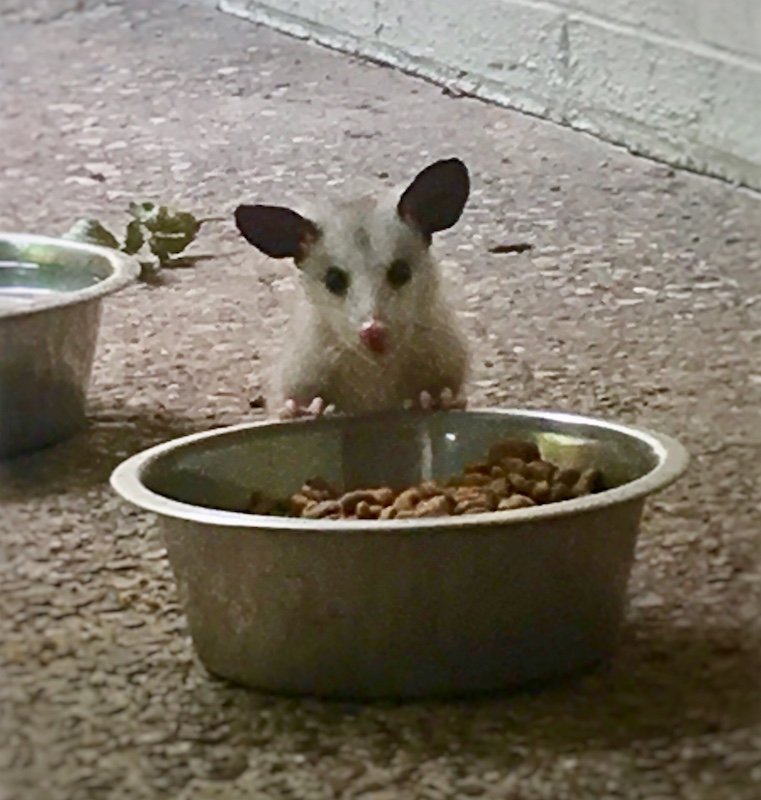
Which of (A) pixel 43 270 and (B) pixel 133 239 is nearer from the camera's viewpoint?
(A) pixel 43 270

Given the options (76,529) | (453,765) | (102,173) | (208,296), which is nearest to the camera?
(453,765)

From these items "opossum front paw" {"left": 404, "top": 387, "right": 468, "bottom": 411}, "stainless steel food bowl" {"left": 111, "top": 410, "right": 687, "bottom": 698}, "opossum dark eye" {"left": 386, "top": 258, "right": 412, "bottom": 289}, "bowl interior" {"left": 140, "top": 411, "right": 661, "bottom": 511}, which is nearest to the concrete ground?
"stainless steel food bowl" {"left": 111, "top": 410, "right": 687, "bottom": 698}

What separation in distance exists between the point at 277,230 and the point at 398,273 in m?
0.14

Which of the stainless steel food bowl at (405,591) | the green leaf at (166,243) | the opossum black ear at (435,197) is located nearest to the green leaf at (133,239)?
the green leaf at (166,243)

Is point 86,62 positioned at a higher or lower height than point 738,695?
higher

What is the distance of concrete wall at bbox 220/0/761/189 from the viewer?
3664mm

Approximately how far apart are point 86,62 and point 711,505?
3.37 m

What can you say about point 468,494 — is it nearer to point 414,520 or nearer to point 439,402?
point 414,520

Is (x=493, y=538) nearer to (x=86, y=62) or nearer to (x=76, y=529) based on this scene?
(x=76, y=529)

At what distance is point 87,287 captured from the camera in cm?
248

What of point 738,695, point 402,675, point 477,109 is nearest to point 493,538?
point 402,675

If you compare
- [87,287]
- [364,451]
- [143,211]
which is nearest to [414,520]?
[364,451]

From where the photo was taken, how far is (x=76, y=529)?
2117mm

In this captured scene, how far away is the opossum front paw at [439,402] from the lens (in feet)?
6.97
